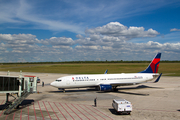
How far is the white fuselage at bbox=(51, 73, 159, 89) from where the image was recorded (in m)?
35.7

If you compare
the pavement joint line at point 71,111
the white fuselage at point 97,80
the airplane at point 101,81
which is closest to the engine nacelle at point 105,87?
the airplane at point 101,81

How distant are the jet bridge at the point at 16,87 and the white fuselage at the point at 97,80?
1023 centimetres

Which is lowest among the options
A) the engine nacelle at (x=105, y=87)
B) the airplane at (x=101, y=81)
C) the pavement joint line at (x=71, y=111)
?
the pavement joint line at (x=71, y=111)

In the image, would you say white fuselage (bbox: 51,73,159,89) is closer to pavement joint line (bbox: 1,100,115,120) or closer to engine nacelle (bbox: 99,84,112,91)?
engine nacelle (bbox: 99,84,112,91)

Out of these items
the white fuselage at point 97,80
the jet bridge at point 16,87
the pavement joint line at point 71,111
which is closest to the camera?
the pavement joint line at point 71,111

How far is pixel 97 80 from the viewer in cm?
3753

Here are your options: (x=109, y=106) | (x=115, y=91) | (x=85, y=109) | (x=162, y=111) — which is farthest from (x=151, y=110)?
(x=115, y=91)

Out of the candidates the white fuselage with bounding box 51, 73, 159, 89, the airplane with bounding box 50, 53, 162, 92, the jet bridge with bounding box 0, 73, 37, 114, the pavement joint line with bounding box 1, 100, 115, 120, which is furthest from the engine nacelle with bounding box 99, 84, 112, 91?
the jet bridge with bounding box 0, 73, 37, 114

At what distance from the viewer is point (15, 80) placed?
77.9ft

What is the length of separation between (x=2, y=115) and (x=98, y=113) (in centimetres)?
1360

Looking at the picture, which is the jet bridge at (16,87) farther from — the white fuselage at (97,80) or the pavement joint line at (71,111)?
the white fuselage at (97,80)

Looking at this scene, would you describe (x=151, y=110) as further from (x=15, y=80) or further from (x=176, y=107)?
(x=15, y=80)

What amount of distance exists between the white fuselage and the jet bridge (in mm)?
10226

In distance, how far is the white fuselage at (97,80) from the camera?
117ft
